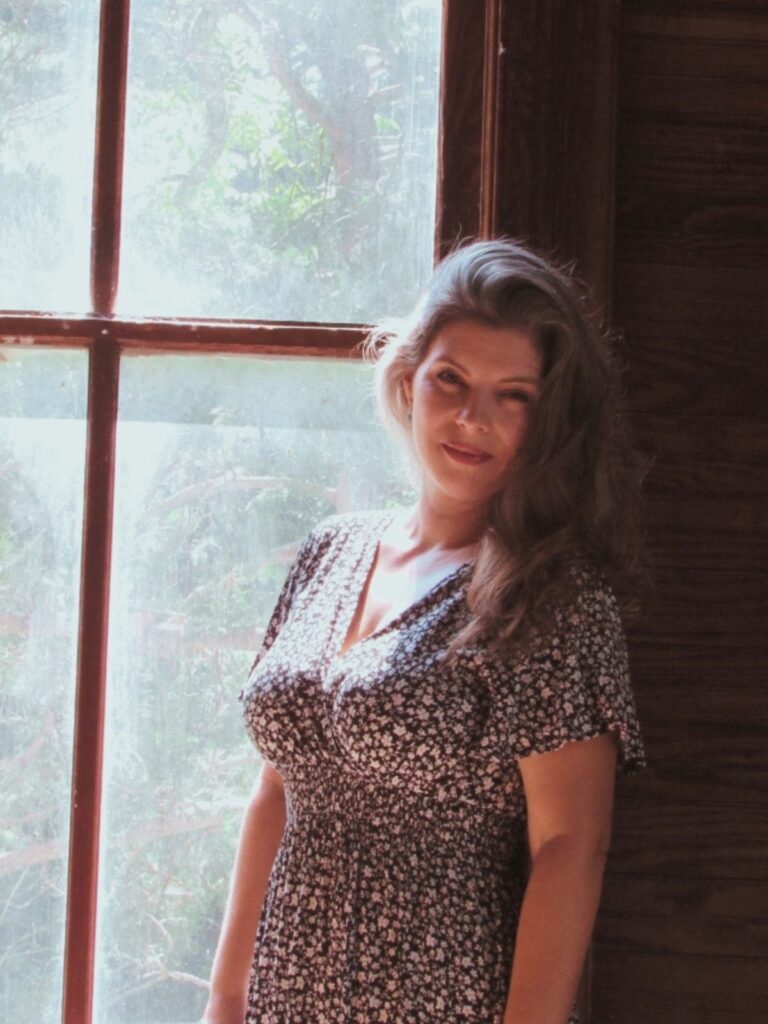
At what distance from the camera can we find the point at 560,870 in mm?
1428

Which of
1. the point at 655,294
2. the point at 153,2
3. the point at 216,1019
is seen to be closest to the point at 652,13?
the point at 655,294

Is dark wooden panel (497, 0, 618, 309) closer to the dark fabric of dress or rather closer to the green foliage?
the green foliage

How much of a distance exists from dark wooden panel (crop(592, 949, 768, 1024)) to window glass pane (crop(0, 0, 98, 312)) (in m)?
1.12

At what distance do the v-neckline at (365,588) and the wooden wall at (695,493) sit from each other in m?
0.33

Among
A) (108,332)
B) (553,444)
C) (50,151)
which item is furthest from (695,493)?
(50,151)

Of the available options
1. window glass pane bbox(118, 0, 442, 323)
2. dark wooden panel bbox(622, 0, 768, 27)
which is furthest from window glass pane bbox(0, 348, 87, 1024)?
dark wooden panel bbox(622, 0, 768, 27)

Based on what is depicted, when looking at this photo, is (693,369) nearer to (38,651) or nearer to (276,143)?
(276,143)

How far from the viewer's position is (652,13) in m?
1.75

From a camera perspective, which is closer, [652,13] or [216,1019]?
[216,1019]

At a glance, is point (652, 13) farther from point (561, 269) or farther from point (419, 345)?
point (419, 345)

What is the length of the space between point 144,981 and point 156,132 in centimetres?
114

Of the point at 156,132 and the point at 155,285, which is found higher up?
the point at 156,132

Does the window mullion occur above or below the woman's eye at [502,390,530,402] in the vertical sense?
below

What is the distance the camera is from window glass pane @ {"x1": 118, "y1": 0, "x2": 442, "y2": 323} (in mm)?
1802
